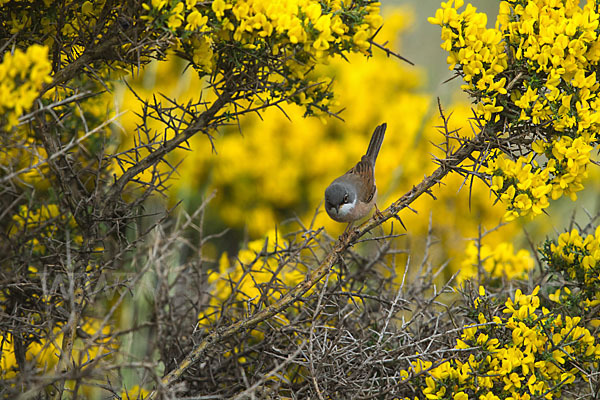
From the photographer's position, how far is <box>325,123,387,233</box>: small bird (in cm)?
351

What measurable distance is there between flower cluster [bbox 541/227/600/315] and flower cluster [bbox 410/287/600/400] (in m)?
0.18

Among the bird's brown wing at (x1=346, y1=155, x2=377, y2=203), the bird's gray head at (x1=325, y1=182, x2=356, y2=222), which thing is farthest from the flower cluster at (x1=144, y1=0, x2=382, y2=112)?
the bird's brown wing at (x1=346, y1=155, x2=377, y2=203)

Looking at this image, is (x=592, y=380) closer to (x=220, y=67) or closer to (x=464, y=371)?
(x=464, y=371)

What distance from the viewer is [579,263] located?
8.41ft

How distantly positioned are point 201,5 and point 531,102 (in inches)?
47.5

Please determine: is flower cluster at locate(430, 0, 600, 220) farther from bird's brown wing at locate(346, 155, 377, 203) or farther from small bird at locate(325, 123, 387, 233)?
bird's brown wing at locate(346, 155, 377, 203)

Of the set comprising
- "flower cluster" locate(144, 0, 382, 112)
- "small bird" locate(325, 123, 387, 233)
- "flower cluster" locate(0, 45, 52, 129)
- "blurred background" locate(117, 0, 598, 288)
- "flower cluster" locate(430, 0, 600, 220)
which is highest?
"blurred background" locate(117, 0, 598, 288)

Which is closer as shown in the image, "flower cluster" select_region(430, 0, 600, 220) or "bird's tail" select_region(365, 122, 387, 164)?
"flower cluster" select_region(430, 0, 600, 220)

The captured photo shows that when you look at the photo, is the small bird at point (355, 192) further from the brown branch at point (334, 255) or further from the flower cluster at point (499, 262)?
the brown branch at point (334, 255)

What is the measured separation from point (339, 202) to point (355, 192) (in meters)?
0.18

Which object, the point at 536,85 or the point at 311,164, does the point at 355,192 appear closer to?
the point at 536,85

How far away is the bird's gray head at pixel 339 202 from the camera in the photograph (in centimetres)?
350

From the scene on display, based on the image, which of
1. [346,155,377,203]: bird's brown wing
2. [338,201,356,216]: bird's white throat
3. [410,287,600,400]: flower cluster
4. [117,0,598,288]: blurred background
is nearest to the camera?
[410,287,600,400]: flower cluster

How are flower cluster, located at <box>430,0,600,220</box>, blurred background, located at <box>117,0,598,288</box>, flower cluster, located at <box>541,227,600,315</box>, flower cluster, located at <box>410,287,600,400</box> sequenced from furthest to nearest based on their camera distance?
blurred background, located at <box>117,0,598,288</box>
flower cluster, located at <box>541,227,600,315</box>
flower cluster, located at <box>410,287,600,400</box>
flower cluster, located at <box>430,0,600,220</box>
